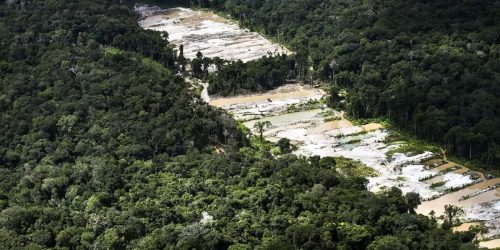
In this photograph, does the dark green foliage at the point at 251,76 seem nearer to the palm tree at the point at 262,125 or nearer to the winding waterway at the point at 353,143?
the winding waterway at the point at 353,143

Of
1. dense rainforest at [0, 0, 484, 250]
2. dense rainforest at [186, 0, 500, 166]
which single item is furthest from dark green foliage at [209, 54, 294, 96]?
dense rainforest at [0, 0, 484, 250]

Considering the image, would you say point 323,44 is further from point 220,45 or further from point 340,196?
point 340,196

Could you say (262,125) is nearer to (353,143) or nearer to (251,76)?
(353,143)

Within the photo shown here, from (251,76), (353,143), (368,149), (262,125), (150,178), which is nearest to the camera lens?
(150,178)

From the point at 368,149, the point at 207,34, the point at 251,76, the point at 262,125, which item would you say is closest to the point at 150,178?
the point at 262,125

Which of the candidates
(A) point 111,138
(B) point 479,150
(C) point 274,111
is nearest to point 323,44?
(C) point 274,111

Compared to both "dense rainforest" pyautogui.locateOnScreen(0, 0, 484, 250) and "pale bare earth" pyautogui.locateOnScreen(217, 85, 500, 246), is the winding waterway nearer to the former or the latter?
"pale bare earth" pyautogui.locateOnScreen(217, 85, 500, 246)
